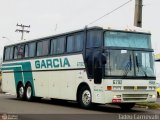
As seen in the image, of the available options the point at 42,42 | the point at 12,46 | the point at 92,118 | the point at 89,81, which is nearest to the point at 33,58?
the point at 42,42

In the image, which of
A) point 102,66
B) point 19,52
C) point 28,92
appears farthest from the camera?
point 19,52

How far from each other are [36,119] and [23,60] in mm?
12388

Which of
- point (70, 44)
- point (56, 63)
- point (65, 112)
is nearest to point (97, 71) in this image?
point (65, 112)

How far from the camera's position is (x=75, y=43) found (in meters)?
20.8

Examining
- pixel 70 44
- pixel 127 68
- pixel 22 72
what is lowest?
pixel 127 68

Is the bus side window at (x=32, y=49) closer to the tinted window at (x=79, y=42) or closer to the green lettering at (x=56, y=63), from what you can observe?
the green lettering at (x=56, y=63)

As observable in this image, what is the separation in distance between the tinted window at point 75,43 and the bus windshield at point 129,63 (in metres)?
2.04

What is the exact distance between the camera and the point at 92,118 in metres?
15.3

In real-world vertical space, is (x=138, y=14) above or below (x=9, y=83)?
above

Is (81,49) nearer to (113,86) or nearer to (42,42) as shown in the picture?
(113,86)

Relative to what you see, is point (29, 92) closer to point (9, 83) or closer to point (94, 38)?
point (9, 83)

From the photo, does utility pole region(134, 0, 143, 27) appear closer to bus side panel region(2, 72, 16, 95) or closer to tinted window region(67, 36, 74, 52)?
tinted window region(67, 36, 74, 52)

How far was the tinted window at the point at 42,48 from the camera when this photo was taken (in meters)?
23.8

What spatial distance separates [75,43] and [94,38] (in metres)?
1.69
